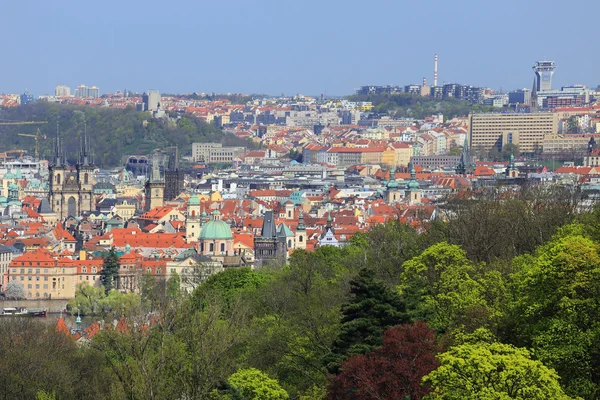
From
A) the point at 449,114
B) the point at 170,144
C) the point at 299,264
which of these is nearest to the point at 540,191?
the point at 299,264

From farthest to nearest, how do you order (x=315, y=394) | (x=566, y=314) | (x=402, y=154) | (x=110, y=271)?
(x=402, y=154) → (x=110, y=271) → (x=315, y=394) → (x=566, y=314)

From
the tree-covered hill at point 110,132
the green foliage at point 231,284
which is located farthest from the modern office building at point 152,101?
the green foliage at point 231,284

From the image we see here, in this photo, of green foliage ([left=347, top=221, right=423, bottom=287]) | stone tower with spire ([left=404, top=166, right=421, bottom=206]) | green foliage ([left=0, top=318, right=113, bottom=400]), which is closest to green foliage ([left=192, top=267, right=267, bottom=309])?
green foliage ([left=347, top=221, right=423, bottom=287])

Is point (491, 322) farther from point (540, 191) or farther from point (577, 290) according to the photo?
point (540, 191)

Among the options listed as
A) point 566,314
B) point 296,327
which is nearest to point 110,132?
point 296,327

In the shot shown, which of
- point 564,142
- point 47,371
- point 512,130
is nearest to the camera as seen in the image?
point 47,371

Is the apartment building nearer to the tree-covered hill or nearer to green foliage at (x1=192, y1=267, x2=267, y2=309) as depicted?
the tree-covered hill

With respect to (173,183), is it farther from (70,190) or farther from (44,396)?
(44,396)
